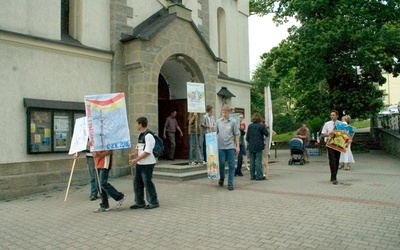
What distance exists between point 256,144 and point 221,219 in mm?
4270

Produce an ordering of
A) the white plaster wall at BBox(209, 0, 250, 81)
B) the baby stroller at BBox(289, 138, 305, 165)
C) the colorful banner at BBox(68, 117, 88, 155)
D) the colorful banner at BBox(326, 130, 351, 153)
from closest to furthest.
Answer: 1. the colorful banner at BBox(68, 117, 88, 155)
2. the colorful banner at BBox(326, 130, 351, 153)
3. the baby stroller at BBox(289, 138, 305, 165)
4. the white plaster wall at BBox(209, 0, 250, 81)

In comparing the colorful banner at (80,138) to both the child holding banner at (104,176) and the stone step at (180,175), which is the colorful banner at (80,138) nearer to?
the child holding banner at (104,176)

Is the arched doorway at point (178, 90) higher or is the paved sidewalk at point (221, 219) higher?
the arched doorway at point (178, 90)

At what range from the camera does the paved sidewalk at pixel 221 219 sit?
Answer: 4707mm

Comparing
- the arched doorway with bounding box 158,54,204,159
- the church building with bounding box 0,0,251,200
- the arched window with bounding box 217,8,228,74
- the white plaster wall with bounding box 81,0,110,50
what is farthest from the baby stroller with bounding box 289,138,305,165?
the white plaster wall with bounding box 81,0,110,50

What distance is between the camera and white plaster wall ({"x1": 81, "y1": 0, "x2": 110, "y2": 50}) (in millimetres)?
10496

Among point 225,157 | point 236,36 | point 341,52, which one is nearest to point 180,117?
point 225,157

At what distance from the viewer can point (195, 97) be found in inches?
435

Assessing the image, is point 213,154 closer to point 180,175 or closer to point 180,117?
point 180,175

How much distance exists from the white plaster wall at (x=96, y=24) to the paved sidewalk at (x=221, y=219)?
449 centimetres

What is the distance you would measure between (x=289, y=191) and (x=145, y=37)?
6301 mm

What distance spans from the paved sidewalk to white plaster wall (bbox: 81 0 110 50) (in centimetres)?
449

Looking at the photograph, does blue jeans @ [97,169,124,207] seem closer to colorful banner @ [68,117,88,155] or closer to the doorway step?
colorful banner @ [68,117,88,155]

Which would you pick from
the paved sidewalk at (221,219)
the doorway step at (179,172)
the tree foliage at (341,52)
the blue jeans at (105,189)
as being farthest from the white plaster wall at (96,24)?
the tree foliage at (341,52)
